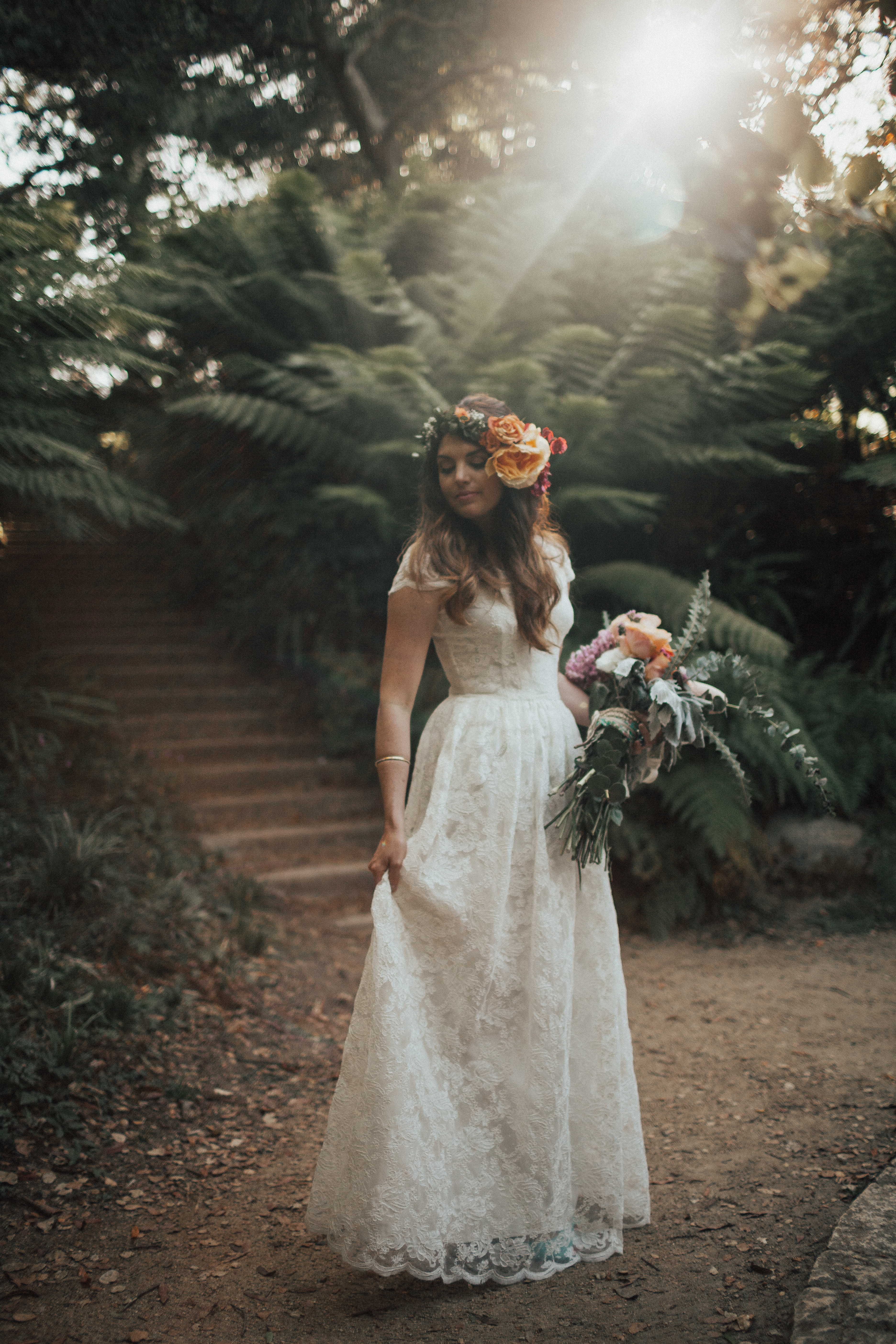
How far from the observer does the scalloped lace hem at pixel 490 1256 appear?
1764 mm

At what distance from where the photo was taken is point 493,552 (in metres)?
2.15

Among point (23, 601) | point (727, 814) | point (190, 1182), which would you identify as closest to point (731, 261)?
point (727, 814)

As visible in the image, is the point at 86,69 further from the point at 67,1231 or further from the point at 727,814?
the point at 67,1231

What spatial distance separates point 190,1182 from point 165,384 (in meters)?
6.13

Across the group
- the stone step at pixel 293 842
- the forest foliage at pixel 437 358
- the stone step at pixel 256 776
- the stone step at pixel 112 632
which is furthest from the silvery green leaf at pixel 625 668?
the stone step at pixel 112 632

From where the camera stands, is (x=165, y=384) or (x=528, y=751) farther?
(x=165, y=384)

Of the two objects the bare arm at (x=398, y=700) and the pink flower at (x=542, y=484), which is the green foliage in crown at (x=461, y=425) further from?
the bare arm at (x=398, y=700)

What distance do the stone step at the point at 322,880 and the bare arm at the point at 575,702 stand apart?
2672 millimetres

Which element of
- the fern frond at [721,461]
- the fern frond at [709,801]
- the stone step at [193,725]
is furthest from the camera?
the stone step at [193,725]

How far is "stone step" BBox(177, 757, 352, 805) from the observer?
5.21 meters

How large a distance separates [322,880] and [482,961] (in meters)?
2.85

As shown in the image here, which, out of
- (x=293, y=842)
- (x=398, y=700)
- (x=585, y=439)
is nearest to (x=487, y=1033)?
(x=398, y=700)

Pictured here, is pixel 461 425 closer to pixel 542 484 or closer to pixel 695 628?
pixel 542 484

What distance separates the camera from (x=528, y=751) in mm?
2049
